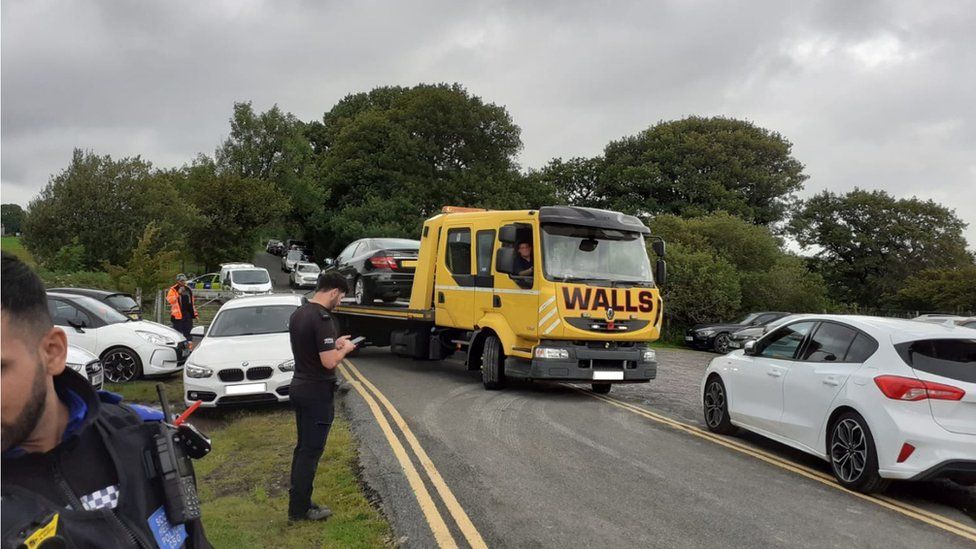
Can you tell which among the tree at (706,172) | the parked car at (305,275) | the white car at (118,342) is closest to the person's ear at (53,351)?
the white car at (118,342)

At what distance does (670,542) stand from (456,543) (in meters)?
1.52

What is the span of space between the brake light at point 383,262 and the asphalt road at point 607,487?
180 inches

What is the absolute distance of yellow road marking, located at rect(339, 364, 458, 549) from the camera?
16.7ft

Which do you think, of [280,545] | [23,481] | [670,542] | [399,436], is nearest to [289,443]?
[399,436]

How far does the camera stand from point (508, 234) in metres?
10.7

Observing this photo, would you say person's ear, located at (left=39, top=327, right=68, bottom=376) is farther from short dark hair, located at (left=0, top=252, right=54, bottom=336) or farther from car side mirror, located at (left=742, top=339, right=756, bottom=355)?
car side mirror, located at (left=742, top=339, right=756, bottom=355)

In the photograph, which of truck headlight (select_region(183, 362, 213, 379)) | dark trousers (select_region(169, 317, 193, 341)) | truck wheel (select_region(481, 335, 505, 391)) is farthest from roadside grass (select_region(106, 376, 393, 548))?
dark trousers (select_region(169, 317, 193, 341))

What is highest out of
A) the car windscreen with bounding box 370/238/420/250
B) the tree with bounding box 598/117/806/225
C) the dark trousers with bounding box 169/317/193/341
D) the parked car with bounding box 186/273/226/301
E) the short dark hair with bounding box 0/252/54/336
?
the tree with bounding box 598/117/806/225

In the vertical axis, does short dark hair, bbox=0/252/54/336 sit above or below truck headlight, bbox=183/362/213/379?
above

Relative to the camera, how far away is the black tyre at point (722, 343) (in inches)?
945

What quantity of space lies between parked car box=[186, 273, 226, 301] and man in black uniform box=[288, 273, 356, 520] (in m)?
19.1

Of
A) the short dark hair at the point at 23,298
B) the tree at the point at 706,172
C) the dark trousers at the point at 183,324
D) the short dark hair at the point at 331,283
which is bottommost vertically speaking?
the dark trousers at the point at 183,324

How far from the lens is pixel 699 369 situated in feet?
57.0

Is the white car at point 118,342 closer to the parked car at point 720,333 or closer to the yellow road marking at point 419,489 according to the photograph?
the yellow road marking at point 419,489
